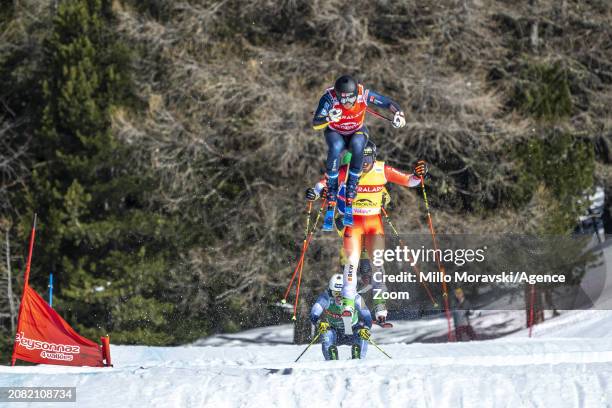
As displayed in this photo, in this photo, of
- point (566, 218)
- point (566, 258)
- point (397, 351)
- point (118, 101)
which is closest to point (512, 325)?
point (566, 218)

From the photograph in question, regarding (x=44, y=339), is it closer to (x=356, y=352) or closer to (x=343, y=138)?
(x=356, y=352)

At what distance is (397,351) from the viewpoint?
46.8ft

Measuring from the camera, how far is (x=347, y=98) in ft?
34.0

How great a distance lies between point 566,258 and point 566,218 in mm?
3552

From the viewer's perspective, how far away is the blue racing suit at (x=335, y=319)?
1170cm

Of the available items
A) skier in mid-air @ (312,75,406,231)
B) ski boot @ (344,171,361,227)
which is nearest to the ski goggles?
skier in mid-air @ (312,75,406,231)

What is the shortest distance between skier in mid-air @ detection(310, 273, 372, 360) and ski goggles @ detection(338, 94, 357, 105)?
233cm

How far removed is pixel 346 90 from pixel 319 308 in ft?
9.08

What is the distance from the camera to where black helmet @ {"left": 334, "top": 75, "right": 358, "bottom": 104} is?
33.8 ft

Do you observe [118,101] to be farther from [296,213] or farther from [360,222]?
[360,222]

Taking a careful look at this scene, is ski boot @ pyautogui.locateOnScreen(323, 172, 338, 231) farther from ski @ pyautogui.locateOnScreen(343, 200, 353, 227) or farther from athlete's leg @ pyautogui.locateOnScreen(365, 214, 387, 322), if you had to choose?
athlete's leg @ pyautogui.locateOnScreen(365, 214, 387, 322)

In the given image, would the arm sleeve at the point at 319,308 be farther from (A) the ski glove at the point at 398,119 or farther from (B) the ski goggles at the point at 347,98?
(B) the ski goggles at the point at 347,98

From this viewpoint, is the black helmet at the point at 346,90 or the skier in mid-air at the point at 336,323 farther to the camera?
the skier in mid-air at the point at 336,323

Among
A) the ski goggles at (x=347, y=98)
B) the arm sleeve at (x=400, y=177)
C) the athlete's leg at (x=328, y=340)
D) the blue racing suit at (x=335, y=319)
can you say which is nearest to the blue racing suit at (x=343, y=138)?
the ski goggles at (x=347, y=98)
